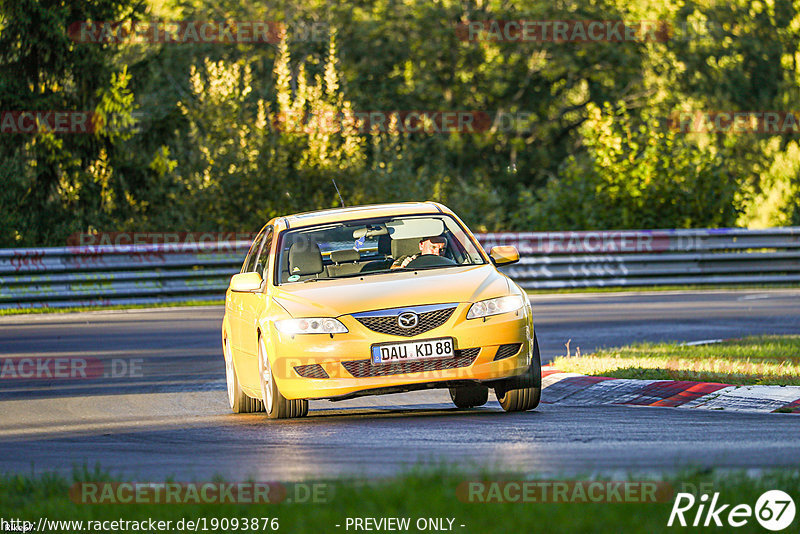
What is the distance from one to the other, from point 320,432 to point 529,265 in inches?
702

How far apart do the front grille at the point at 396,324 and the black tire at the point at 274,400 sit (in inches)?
37.6

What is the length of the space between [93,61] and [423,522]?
2746cm

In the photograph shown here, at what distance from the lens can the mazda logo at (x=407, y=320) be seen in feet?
34.1

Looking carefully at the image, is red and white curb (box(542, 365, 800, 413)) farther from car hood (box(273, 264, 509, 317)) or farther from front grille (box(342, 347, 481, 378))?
front grille (box(342, 347, 481, 378))

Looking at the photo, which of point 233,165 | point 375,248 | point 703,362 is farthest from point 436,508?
point 233,165

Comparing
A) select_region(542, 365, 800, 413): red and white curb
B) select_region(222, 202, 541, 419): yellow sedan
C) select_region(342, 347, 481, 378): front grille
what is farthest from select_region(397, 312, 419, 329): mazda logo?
select_region(542, 365, 800, 413): red and white curb

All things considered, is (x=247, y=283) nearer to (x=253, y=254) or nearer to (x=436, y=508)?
(x=253, y=254)

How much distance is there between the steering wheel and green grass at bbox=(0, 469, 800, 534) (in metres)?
4.30

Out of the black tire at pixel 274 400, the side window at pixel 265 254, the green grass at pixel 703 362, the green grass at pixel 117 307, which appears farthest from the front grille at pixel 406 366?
the green grass at pixel 117 307

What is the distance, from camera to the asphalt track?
8.03 metres

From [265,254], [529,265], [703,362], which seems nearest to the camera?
[265,254]

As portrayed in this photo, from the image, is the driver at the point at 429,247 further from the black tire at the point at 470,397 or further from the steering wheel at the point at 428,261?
the black tire at the point at 470,397

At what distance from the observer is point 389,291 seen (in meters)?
10.6

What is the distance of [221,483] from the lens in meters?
7.29
